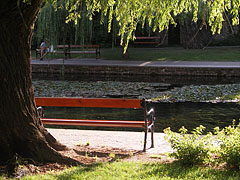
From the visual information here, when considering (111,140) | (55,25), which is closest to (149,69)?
(55,25)

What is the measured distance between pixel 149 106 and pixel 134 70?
8.34m

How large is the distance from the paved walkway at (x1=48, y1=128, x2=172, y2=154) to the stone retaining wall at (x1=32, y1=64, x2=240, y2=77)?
42.5 feet

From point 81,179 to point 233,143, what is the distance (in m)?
1.92

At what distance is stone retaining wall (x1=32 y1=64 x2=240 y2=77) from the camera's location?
66.3 ft

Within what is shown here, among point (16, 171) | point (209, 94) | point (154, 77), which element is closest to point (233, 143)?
point (16, 171)

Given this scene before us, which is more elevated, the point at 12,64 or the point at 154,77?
the point at 12,64

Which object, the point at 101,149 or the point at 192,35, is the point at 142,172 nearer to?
the point at 101,149

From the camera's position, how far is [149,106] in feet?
43.8

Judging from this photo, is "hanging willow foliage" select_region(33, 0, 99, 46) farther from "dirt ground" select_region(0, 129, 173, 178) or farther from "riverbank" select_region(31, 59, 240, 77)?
"dirt ground" select_region(0, 129, 173, 178)

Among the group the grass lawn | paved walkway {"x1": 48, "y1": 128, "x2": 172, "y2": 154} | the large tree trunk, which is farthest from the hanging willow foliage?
the large tree trunk

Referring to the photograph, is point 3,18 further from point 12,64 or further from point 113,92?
point 113,92

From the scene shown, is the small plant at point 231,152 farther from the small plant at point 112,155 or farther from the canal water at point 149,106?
the canal water at point 149,106

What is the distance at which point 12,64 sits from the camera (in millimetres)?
5266

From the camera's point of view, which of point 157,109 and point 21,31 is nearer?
point 21,31
